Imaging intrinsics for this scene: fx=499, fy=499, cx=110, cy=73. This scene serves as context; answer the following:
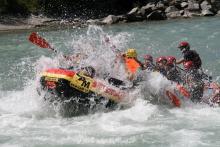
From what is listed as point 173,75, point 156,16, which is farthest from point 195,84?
point 156,16

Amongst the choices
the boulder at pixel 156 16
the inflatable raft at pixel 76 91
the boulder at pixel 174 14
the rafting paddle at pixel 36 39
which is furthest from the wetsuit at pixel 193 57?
the boulder at pixel 174 14

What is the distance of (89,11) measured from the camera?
39.9 m

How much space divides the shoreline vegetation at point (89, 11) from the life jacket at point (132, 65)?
20.8m

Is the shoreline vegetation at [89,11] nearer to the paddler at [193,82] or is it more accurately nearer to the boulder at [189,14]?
the boulder at [189,14]

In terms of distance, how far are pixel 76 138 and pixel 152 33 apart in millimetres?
18332

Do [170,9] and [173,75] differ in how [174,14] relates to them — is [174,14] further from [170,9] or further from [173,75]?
[173,75]

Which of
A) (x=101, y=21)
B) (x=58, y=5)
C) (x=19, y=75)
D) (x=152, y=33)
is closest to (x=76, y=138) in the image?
(x=19, y=75)

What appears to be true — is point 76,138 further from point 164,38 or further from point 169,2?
point 169,2

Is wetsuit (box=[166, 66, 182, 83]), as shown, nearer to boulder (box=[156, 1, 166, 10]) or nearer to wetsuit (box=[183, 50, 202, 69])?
wetsuit (box=[183, 50, 202, 69])

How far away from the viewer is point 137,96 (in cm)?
1181

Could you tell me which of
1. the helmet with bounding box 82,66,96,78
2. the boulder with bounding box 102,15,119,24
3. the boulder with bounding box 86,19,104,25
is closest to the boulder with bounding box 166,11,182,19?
the boulder with bounding box 102,15,119,24

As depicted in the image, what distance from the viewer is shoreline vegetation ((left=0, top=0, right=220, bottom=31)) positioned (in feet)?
112

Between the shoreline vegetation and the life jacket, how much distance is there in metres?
20.8

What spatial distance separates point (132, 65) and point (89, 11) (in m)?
28.4
